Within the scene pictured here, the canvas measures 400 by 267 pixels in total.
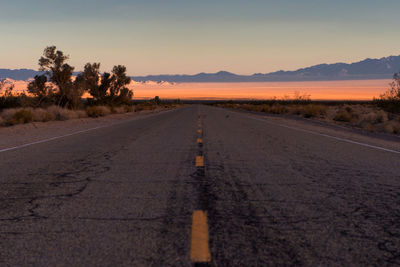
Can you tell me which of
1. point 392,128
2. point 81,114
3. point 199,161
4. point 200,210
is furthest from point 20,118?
point 200,210

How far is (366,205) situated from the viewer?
4891 mm

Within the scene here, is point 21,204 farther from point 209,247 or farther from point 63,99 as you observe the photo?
point 63,99

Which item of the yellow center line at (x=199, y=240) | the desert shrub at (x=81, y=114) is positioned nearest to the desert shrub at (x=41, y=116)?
the desert shrub at (x=81, y=114)

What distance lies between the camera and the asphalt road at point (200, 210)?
3.31 m

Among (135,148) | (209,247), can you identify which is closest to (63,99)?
(135,148)

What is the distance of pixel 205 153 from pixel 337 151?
350 centimetres

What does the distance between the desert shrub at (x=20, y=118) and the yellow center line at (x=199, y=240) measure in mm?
20740

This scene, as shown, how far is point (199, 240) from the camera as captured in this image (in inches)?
141

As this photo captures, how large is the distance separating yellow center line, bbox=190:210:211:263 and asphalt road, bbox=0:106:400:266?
0.10ft

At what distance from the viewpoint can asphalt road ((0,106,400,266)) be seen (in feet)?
10.8

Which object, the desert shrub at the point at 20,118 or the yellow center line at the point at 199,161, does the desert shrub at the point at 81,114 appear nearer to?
the desert shrub at the point at 20,118

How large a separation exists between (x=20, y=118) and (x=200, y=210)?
21119 millimetres

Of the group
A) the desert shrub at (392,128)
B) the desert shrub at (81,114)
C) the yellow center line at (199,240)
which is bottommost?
the desert shrub at (392,128)

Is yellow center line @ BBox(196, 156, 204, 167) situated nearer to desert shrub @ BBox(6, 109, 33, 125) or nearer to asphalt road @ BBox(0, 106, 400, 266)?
asphalt road @ BBox(0, 106, 400, 266)
